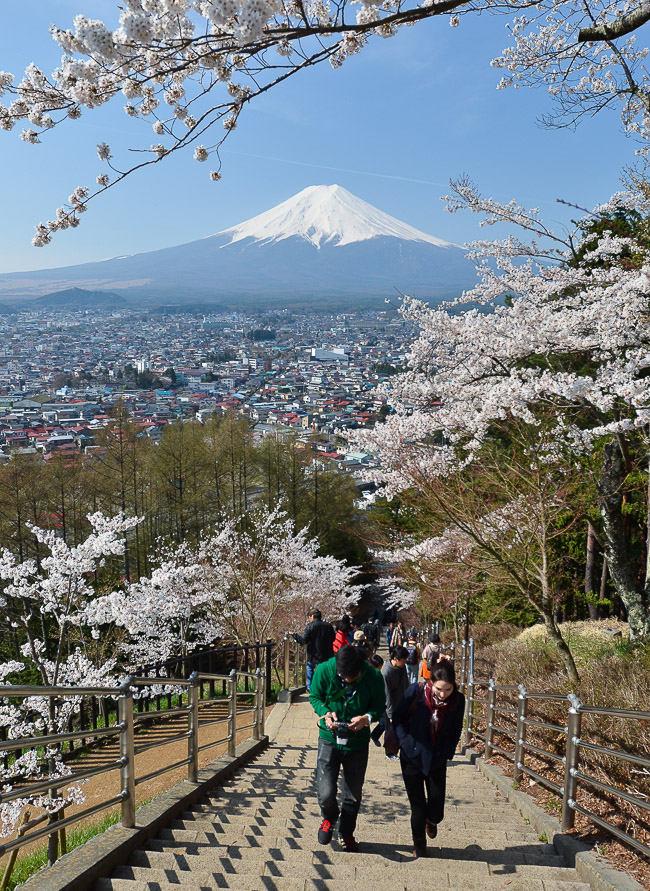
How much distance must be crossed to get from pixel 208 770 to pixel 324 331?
155 metres

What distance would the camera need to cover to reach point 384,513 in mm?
24797

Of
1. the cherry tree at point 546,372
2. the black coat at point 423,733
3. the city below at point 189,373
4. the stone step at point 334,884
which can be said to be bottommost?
the stone step at point 334,884

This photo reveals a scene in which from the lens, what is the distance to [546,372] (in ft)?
19.8

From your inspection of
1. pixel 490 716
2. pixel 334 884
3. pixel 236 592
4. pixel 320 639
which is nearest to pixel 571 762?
pixel 334 884

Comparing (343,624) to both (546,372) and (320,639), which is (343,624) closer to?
(320,639)

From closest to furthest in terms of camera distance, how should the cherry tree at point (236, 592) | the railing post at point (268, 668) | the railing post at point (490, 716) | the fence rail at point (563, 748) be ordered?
1. the fence rail at point (563, 748)
2. the railing post at point (490, 716)
3. the railing post at point (268, 668)
4. the cherry tree at point (236, 592)

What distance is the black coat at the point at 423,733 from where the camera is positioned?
3.03 meters

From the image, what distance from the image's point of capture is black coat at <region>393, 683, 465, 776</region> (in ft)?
9.93

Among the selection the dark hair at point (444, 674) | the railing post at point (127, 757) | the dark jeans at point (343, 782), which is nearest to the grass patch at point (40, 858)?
the railing post at point (127, 757)

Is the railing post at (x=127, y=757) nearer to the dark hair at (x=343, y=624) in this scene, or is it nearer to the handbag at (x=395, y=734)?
the handbag at (x=395, y=734)

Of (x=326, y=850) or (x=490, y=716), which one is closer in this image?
(x=326, y=850)

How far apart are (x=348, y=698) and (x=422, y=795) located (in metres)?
0.64

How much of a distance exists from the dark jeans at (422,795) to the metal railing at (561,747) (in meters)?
0.70

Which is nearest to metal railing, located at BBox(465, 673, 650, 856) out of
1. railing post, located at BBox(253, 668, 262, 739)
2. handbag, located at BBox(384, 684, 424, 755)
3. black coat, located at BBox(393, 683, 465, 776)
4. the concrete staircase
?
the concrete staircase
